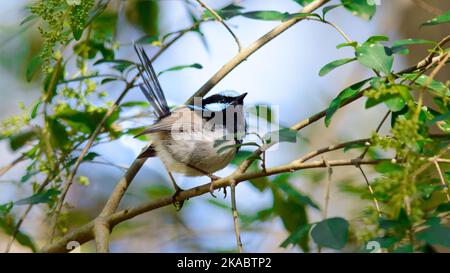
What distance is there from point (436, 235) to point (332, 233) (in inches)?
10.8

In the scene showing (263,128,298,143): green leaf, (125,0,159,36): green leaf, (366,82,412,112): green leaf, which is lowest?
(263,128,298,143): green leaf

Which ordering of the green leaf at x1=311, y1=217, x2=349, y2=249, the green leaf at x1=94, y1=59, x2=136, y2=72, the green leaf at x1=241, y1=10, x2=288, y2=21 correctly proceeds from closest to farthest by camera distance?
the green leaf at x1=311, y1=217, x2=349, y2=249 < the green leaf at x1=241, y1=10, x2=288, y2=21 < the green leaf at x1=94, y1=59, x2=136, y2=72

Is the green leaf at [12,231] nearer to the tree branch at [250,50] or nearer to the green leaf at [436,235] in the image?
the tree branch at [250,50]

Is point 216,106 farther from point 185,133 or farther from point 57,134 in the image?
point 57,134

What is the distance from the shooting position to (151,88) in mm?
3135

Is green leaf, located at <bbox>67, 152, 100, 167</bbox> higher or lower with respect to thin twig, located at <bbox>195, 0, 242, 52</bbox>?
lower

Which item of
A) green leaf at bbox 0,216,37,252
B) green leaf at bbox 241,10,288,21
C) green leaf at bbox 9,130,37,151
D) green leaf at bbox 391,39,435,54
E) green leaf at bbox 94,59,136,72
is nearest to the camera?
green leaf at bbox 391,39,435,54

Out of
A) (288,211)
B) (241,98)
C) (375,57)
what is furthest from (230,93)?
(375,57)

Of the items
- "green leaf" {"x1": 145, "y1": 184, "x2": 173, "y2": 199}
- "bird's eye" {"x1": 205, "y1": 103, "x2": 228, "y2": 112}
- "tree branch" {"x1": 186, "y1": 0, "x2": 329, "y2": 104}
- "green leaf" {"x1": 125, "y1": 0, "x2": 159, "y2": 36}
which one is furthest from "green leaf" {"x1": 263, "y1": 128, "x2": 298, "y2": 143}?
"green leaf" {"x1": 125, "y1": 0, "x2": 159, "y2": 36}

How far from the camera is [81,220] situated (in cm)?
433

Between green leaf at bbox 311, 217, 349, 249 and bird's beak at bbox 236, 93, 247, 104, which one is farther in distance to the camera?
bird's beak at bbox 236, 93, 247, 104

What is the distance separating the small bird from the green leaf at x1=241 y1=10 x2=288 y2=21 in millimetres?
541

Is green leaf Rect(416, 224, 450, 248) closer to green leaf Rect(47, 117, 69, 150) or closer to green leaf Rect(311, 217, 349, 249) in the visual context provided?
green leaf Rect(311, 217, 349, 249)

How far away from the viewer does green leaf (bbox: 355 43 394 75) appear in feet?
6.32
